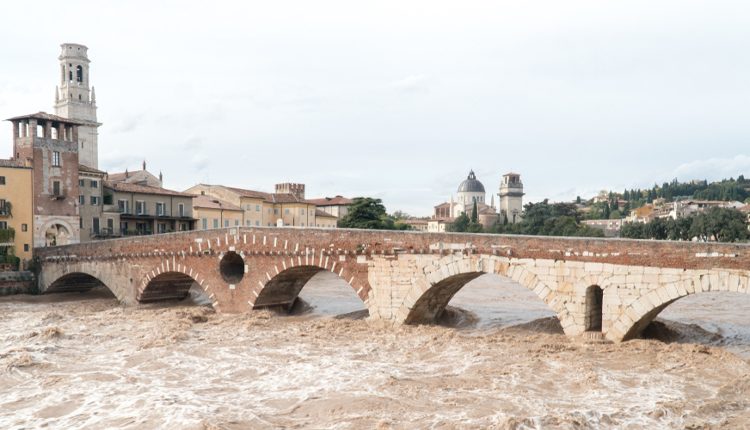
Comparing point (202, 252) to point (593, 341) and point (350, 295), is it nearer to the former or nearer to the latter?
point (350, 295)

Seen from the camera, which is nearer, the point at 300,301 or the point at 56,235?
the point at 300,301

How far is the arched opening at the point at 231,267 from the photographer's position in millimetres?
25359

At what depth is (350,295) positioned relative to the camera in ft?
105

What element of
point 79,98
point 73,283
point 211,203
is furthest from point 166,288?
point 79,98

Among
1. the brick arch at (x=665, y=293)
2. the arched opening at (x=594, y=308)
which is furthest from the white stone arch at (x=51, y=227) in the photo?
the brick arch at (x=665, y=293)

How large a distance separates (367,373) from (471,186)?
382 ft

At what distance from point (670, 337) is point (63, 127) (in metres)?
31.1

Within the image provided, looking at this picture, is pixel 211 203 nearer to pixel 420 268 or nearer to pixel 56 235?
pixel 56 235

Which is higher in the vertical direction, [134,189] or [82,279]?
[134,189]

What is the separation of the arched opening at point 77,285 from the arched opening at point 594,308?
24.7 m

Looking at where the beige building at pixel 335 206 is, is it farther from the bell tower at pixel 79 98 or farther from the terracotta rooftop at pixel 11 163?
the terracotta rooftop at pixel 11 163


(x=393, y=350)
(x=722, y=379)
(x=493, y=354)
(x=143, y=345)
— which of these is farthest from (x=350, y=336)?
(x=722, y=379)

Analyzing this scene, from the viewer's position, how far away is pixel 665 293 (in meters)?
16.3

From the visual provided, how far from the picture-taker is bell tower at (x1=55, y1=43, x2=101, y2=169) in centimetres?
5825
